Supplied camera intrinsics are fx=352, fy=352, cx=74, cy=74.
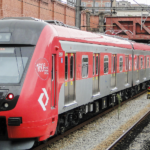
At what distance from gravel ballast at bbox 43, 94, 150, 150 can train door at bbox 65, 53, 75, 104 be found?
1101 mm

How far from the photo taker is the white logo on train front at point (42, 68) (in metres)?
7.31

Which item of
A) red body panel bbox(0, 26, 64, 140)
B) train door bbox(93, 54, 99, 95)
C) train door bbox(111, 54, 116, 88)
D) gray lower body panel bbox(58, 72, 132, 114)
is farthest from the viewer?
train door bbox(111, 54, 116, 88)

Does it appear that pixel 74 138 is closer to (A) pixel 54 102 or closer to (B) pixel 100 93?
(A) pixel 54 102

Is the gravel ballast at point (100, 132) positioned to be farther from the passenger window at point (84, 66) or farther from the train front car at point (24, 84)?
the passenger window at point (84, 66)

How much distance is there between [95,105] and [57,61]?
5.44 meters

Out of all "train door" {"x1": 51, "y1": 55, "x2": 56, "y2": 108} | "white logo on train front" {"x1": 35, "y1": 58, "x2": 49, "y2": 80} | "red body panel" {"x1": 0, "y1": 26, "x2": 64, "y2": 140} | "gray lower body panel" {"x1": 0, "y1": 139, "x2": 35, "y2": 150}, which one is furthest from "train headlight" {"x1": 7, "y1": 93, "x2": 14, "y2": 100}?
"train door" {"x1": 51, "y1": 55, "x2": 56, "y2": 108}

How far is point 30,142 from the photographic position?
7.38 m

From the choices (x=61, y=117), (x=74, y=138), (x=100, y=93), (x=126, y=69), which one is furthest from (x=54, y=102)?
(x=126, y=69)

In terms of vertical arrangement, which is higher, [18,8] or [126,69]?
[18,8]

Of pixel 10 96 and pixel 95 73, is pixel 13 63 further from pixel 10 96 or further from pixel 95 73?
pixel 95 73

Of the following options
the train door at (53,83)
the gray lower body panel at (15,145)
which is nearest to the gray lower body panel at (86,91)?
the train door at (53,83)

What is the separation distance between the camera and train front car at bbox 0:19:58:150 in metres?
7.02

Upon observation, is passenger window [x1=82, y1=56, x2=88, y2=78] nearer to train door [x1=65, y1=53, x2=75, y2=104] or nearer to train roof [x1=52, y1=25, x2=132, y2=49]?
train roof [x1=52, y1=25, x2=132, y2=49]

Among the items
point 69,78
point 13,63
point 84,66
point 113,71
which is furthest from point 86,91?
point 113,71
